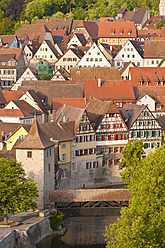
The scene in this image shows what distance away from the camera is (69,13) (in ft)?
614

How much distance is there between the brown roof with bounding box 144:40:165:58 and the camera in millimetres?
125438

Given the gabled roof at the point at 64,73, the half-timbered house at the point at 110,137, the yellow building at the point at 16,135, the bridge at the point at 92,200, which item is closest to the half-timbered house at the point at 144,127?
the half-timbered house at the point at 110,137

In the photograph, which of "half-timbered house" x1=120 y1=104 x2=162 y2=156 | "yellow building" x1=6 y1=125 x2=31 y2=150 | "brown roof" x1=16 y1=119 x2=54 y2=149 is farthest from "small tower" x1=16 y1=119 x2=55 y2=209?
"half-timbered house" x1=120 y1=104 x2=162 y2=156

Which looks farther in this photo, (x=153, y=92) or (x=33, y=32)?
(x=33, y=32)

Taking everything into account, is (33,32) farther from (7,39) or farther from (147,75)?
(147,75)

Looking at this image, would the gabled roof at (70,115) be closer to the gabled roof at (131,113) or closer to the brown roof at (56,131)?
the brown roof at (56,131)

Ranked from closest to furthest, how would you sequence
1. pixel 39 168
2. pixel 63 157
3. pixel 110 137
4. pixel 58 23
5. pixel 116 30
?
1. pixel 39 168
2. pixel 63 157
3. pixel 110 137
4. pixel 116 30
5. pixel 58 23

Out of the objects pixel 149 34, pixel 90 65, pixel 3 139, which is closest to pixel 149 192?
pixel 3 139

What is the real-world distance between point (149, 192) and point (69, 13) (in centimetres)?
14077

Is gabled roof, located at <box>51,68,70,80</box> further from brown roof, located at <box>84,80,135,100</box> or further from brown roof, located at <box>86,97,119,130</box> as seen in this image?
brown roof, located at <box>86,97,119,130</box>

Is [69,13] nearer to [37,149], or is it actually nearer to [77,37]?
[77,37]

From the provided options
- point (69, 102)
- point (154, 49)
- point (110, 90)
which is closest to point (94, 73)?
point (110, 90)

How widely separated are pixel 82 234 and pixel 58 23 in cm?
11281

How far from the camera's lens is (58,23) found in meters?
170
